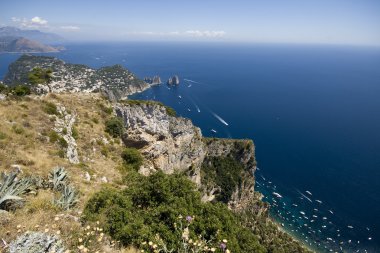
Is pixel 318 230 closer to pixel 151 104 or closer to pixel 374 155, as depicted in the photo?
pixel 374 155

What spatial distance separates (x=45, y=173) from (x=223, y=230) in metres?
9.96

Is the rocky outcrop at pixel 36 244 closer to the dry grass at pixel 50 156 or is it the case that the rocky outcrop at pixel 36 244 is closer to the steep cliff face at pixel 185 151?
the dry grass at pixel 50 156

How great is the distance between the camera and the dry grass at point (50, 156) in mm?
8594

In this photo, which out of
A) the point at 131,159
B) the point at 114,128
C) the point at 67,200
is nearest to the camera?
the point at 67,200

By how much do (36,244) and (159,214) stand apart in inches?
194

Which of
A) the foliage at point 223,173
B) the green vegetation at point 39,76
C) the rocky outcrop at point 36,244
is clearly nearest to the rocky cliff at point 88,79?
the foliage at point 223,173

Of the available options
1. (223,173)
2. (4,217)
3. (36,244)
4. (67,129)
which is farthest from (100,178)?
(223,173)

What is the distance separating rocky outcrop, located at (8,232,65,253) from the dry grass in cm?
29

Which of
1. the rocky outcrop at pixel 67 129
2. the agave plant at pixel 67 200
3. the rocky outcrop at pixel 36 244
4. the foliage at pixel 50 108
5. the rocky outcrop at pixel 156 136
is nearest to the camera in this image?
the rocky outcrop at pixel 36 244

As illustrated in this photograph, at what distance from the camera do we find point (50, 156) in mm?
17344

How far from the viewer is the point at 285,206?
3152 inches

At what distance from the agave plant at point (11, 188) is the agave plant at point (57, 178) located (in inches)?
54.3

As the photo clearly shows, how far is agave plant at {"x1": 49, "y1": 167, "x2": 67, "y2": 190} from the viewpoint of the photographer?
13.1 m

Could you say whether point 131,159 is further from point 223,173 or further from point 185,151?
point 223,173
